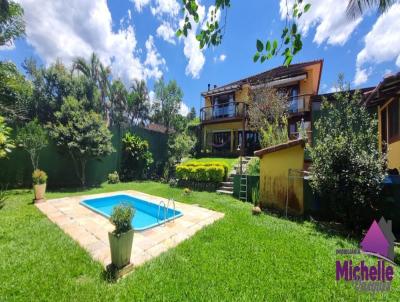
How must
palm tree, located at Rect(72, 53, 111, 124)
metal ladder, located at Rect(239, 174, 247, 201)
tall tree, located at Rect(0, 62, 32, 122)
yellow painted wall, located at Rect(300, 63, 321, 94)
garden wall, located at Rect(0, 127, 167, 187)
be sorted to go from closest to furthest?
metal ladder, located at Rect(239, 174, 247, 201)
tall tree, located at Rect(0, 62, 32, 122)
garden wall, located at Rect(0, 127, 167, 187)
yellow painted wall, located at Rect(300, 63, 321, 94)
palm tree, located at Rect(72, 53, 111, 124)

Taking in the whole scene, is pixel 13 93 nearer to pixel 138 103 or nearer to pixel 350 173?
pixel 138 103

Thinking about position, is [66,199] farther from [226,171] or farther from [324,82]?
[324,82]

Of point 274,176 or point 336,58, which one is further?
point 336,58

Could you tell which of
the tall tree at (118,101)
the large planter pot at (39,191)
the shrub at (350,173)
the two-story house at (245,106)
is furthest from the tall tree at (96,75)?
the shrub at (350,173)

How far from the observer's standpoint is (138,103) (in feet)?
88.0

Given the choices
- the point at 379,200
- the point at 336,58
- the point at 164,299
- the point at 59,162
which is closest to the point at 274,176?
the point at 379,200

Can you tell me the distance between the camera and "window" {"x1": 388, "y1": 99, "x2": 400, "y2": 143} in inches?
308

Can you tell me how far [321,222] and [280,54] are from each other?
668cm

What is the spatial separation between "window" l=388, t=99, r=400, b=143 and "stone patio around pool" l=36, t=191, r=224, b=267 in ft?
24.9

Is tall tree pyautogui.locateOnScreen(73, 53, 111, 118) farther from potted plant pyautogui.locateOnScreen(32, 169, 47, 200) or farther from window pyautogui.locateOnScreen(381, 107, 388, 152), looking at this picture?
window pyautogui.locateOnScreen(381, 107, 388, 152)

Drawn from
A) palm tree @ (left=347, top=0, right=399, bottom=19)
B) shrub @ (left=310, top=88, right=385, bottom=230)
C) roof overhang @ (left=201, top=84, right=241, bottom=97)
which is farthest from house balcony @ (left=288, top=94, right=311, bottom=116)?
palm tree @ (left=347, top=0, right=399, bottom=19)

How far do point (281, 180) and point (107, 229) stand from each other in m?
6.02

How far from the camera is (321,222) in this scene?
673 cm

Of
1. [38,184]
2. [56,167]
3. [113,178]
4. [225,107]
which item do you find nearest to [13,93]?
[56,167]
